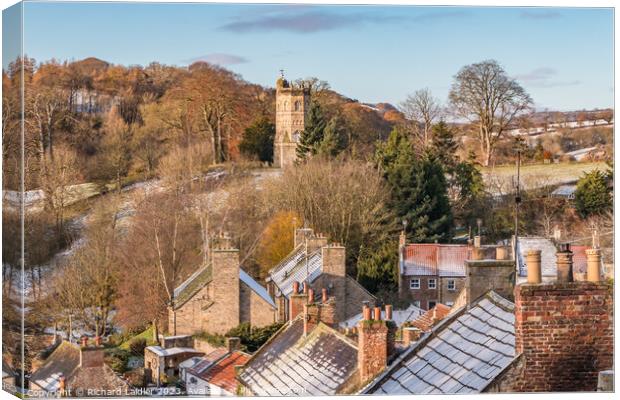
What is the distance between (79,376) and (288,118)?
15919 millimetres

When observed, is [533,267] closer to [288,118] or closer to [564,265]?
[564,265]

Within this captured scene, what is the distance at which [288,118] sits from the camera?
31.6 m

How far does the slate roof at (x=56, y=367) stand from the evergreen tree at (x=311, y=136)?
47.8ft

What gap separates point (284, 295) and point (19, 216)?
27.4ft

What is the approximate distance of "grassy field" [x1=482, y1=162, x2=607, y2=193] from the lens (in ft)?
78.1

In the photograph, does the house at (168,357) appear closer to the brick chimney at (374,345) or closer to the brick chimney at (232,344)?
the brick chimney at (232,344)

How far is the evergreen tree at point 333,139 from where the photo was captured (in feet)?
105

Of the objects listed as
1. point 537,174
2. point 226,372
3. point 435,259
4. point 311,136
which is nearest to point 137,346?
point 226,372

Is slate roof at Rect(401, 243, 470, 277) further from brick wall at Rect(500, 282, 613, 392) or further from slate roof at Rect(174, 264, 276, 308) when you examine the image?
brick wall at Rect(500, 282, 613, 392)

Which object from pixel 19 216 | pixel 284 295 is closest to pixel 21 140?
pixel 19 216

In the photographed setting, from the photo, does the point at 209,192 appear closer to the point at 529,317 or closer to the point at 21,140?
the point at 21,140

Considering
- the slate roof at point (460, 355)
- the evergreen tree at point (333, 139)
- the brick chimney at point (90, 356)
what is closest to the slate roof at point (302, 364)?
the slate roof at point (460, 355)

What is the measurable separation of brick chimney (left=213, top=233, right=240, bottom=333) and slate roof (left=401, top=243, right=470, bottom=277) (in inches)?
345

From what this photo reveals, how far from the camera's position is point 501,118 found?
2744cm
